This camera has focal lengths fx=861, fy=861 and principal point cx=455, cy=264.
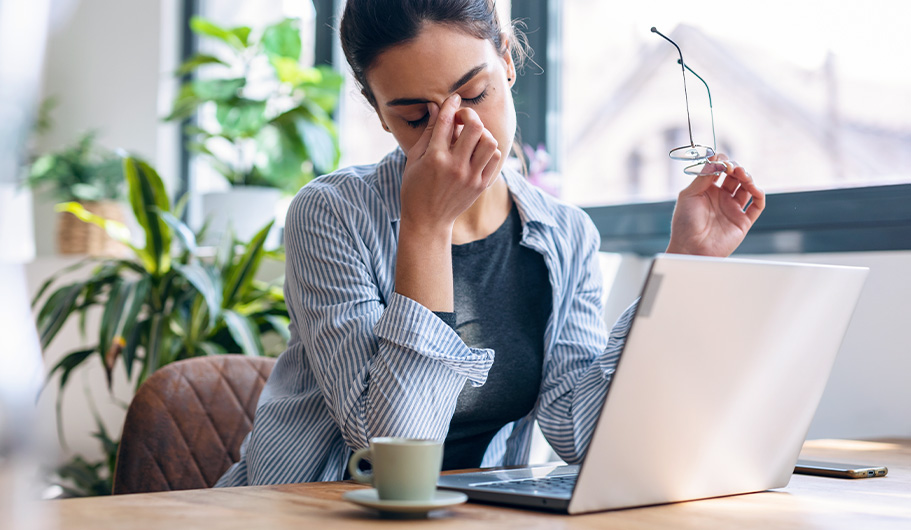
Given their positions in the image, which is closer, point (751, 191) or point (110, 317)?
point (751, 191)

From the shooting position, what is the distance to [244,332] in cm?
210

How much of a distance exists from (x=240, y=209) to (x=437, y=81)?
72.8 inches

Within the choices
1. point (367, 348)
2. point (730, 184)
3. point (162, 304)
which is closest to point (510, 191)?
point (730, 184)

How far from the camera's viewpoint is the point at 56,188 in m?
3.25

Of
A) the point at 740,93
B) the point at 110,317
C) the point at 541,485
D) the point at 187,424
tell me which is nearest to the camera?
the point at 541,485

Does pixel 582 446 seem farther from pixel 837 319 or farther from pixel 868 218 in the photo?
pixel 868 218

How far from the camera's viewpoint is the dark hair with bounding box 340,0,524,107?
1103 mm

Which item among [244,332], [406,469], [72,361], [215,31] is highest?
[215,31]

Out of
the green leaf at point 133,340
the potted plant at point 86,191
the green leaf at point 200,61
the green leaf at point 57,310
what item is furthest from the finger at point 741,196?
the potted plant at point 86,191

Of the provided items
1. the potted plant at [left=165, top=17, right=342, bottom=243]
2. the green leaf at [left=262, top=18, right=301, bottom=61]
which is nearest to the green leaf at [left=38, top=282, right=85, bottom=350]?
the potted plant at [left=165, top=17, right=342, bottom=243]

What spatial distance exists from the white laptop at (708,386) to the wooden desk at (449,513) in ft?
0.07

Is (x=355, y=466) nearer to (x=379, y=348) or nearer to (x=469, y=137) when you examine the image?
(x=379, y=348)

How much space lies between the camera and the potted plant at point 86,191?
3.14 meters

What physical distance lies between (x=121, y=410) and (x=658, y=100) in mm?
2173
